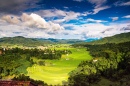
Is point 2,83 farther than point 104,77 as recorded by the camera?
No

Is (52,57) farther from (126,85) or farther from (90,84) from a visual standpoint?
(126,85)

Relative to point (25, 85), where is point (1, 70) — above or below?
below

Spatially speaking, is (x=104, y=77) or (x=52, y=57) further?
(x=52, y=57)

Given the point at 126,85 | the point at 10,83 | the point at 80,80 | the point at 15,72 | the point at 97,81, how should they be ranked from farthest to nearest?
the point at 15,72
the point at 97,81
the point at 80,80
the point at 126,85
the point at 10,83


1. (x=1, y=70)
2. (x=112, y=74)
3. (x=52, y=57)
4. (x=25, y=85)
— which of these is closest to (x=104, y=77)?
(x=112, y=74)

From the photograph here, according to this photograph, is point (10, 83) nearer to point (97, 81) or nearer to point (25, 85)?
point (25, 85)

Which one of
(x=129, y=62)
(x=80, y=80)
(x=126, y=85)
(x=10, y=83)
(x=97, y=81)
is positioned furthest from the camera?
(x=129, y=62)

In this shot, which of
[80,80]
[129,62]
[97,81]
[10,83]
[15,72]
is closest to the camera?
[10,83]

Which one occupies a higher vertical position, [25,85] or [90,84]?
[25,85]

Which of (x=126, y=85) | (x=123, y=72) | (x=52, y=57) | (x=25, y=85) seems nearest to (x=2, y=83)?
(x=25, y=85)
